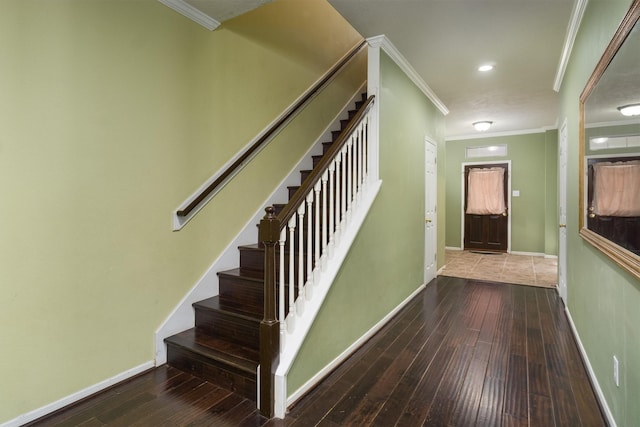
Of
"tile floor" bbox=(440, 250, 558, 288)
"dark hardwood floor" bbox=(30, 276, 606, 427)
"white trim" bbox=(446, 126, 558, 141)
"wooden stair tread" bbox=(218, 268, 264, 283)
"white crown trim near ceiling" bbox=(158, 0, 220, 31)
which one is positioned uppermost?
"white trim" bbox=(446, 126, 558, 141)

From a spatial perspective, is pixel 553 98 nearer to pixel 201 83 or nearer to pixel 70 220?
pixel 201 83

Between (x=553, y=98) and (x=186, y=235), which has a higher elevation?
(x=553, y=98)

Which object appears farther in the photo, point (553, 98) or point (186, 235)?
point (553, 98)

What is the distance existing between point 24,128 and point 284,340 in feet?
5.75

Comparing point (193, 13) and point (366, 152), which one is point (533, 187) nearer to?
point (366, 152)

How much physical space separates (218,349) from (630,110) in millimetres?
2486

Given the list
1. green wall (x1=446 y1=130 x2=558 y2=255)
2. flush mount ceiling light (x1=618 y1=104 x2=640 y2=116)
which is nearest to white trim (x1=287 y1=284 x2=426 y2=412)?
flush mount ceiling light (x1=618 y1=104 x2=640 y2=116)

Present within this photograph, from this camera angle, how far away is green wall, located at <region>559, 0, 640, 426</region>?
1.45 m

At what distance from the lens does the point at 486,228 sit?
7.58 metres

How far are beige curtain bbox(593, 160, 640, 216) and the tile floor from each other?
3293mm

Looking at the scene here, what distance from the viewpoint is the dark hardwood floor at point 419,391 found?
180 centimetres

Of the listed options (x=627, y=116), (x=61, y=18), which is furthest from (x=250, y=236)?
(x=627, y=116)

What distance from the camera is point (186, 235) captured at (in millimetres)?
2484

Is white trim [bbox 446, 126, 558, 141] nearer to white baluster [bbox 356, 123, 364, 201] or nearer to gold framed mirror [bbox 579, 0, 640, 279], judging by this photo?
gold framed mirror [bbox 579, 0, 640, 279]
